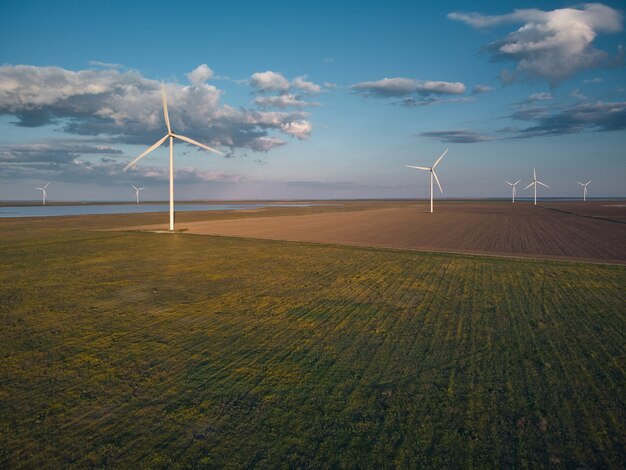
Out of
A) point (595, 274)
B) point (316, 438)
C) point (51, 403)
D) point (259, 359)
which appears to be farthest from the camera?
point (595, 274)

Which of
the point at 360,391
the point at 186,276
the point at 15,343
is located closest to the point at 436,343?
the point at 360,391

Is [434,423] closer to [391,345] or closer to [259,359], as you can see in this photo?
[391,345]

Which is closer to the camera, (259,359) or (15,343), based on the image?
(259,359)

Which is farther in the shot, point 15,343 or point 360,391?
point 15,343

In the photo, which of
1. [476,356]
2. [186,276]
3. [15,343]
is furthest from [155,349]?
[186,276]

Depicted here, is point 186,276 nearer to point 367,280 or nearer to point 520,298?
point 367,280

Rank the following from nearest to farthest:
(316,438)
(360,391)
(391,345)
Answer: (316,438) < (360,391) < (391,345)
